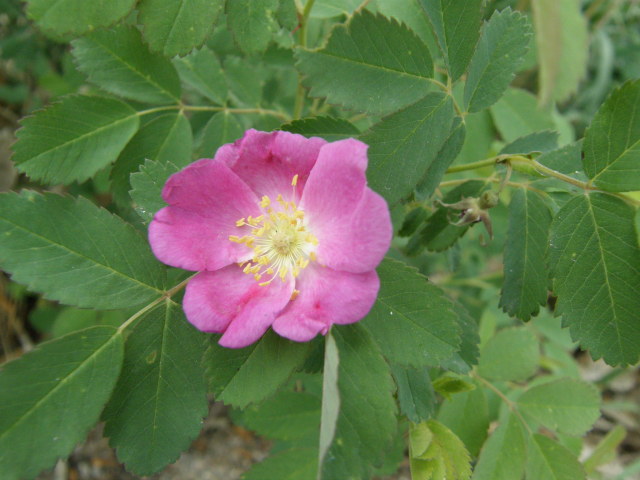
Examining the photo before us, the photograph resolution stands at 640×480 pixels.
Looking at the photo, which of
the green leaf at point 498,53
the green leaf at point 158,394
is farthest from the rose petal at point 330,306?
the green leaf at point 498,53

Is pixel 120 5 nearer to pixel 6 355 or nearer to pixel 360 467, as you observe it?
pixel 360 467

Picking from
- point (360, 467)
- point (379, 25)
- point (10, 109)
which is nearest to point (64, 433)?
point (360, 467)

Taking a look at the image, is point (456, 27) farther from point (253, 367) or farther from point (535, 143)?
point (253, 367)

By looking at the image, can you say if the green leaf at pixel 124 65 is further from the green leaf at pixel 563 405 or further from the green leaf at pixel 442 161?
the green leaf at pixel 563 405

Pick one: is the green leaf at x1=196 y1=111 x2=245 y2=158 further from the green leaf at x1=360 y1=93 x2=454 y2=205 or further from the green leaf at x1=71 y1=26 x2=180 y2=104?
the green leaf at x1=360 y1=93 x2=454 y2=205

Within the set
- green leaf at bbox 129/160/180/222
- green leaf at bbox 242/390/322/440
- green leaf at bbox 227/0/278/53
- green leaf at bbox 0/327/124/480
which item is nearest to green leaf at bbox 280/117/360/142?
green leaf at bbox 227/0/278/53

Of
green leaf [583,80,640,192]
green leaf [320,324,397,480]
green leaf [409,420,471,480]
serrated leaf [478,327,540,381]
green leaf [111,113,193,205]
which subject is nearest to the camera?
green leaf [320,324,397,480]
